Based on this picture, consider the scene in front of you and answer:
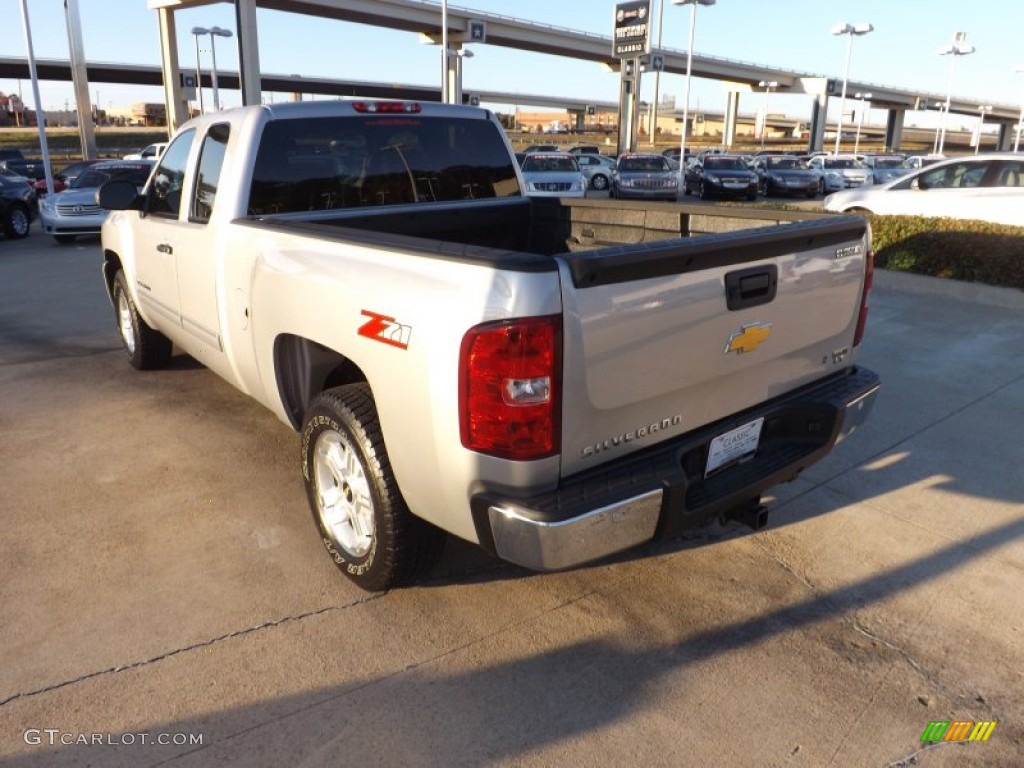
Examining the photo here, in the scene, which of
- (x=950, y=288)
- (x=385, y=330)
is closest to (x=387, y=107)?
(x=385, y=330)

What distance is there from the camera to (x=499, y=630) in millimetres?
3172

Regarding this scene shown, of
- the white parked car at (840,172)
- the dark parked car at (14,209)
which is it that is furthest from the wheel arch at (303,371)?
the white parked car at (840,172)

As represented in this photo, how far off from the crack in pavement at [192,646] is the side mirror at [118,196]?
120 inches

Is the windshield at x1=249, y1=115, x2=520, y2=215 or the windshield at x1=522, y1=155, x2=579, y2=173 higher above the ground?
the windshield at x1=249, y1=115, x2=520, y2=215

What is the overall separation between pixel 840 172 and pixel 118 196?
3083cm

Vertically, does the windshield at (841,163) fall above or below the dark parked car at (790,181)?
above

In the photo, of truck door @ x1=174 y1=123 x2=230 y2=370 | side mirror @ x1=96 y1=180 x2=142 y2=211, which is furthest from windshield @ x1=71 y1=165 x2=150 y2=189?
truck door @ x1=174 y1=123 x2=230 y2=370

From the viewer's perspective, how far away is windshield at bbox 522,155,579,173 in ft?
77.1

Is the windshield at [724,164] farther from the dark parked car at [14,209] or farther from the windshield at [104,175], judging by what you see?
the dark parked car at [14,209]

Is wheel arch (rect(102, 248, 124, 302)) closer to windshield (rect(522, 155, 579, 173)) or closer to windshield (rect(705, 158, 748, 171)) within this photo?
windshield (rect(522, 155, 579, 173))

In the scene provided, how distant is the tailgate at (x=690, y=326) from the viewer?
2.54m

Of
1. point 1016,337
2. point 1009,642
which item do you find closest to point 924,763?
point 1009,642

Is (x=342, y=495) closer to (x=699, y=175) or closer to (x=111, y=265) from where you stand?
(x=111, y=265)

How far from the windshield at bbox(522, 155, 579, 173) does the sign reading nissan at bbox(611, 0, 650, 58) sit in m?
26.0
